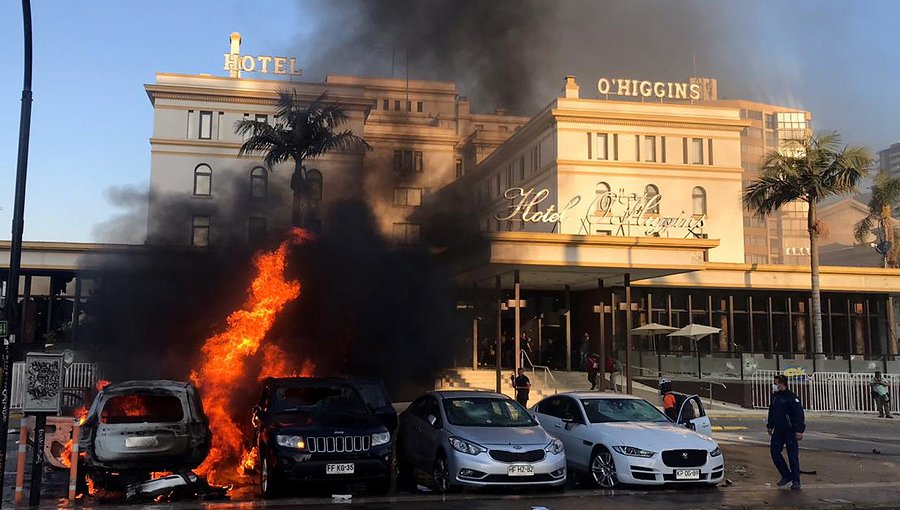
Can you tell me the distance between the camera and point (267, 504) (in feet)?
29.9

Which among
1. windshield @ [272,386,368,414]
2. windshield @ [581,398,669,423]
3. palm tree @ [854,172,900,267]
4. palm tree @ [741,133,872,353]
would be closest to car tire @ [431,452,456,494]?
windshield @ [272,386,368,414]

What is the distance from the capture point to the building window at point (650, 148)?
155ft

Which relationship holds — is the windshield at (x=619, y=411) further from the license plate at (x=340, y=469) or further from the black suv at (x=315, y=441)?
the license plate at (x=340, y=469)

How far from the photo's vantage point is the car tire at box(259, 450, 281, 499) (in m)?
9.32

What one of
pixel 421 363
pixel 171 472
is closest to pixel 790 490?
pixel 171 472

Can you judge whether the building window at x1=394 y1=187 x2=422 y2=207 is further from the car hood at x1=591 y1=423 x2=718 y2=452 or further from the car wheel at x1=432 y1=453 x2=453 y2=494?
the car wheel at x1=432 y1=453 x2=453 y2=494

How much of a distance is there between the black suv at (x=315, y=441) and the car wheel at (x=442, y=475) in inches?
27.9

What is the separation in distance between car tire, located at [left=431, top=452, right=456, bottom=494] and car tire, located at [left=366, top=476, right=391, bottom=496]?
68 cm

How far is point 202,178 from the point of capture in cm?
5031

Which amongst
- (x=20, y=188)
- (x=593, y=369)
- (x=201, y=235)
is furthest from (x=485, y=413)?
(x=593, y=369)

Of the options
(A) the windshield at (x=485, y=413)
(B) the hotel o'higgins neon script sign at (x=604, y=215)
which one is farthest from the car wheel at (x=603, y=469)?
(B) the hotel o'higgins neon script sign at (x=604, y=215)

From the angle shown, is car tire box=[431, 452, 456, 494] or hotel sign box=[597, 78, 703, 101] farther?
hotel sign box=[597, 78, 703, 101]

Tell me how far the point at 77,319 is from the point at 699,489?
2695 cm

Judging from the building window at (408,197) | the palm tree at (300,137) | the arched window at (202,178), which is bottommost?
the building window at (408,197)
